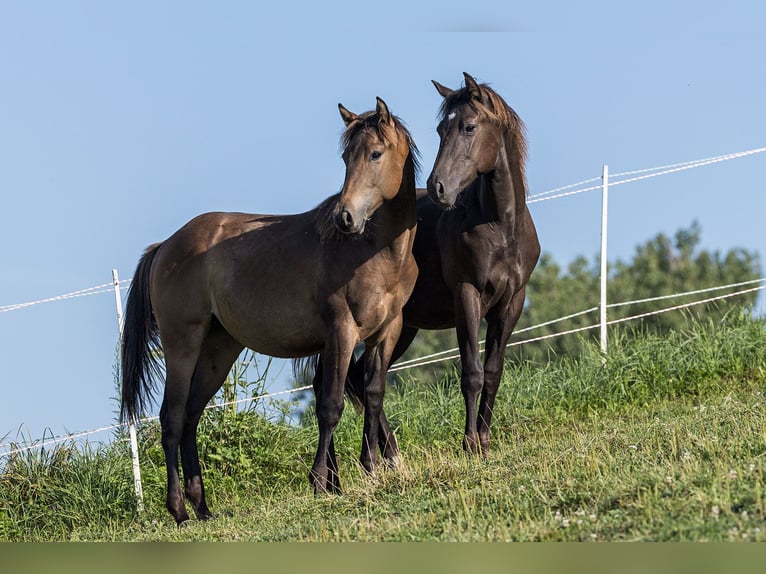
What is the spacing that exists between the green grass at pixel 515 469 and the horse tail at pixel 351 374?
0.72 metres

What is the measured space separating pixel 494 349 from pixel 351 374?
1.31 meters

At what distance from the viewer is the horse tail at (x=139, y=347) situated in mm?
8719

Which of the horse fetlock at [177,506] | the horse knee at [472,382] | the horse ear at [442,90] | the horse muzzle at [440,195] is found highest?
the horse ear at [442,90]

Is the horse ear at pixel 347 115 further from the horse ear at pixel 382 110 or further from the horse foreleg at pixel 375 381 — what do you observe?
the horse foreleg at pixel 375 381

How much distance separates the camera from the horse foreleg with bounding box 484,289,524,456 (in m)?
8.20

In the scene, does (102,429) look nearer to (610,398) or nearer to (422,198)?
(422,198)

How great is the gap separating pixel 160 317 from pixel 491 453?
300cm

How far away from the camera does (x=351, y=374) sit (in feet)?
28.7

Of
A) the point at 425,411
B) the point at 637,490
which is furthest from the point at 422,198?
the point at 637,490

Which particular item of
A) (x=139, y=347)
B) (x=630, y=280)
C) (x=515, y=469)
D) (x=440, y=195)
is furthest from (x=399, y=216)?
(x=630, y=280)

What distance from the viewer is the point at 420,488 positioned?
6.59 m

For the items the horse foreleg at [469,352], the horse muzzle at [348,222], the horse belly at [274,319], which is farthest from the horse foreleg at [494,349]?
the horse muzzle at [348,222]

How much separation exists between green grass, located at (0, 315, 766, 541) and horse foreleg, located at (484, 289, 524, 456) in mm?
338

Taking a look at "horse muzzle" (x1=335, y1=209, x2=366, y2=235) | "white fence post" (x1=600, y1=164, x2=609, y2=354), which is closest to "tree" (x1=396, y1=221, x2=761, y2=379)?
"white fence post" (x1=600, y1=164, x2=609, y2=354)
